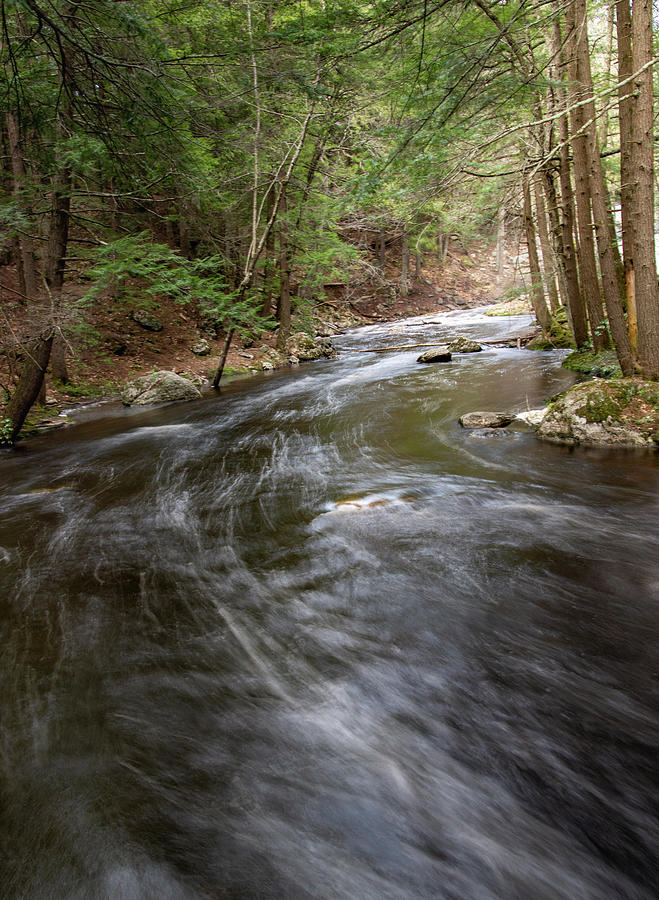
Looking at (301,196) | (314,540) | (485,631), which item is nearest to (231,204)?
(301,196)

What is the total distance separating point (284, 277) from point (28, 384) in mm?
10583

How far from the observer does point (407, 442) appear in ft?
22.4

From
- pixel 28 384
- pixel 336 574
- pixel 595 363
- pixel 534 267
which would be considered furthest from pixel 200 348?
pixel 336 574

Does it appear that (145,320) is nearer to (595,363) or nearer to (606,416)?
(595,363)

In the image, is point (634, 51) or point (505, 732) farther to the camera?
point (634, 51)

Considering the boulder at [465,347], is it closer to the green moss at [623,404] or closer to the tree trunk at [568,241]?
the tree trunk at [568,241]

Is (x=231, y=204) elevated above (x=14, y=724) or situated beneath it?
elevated above

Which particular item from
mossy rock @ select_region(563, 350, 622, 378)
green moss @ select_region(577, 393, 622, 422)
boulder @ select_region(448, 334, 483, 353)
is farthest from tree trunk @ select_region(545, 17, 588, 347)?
green moss @ select_region(577, 393, 622, 422)

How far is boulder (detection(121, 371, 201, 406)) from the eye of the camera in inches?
468

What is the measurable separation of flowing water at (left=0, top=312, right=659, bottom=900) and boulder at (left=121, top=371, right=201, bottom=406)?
6949mm

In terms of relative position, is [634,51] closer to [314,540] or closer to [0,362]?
[314,540]

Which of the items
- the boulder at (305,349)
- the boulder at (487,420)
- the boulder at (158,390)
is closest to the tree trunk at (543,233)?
the boulder at (487,420)

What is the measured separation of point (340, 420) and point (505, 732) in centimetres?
697

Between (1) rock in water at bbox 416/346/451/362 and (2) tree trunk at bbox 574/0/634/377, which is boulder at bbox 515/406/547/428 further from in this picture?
(1) rock in water at bbox 416/346/451/362
